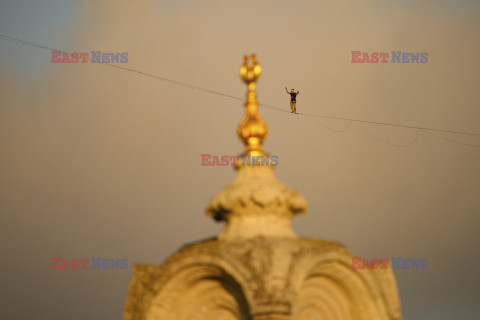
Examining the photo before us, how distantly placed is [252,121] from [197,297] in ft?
11.9

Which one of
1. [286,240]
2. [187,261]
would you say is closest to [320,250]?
[286,240]

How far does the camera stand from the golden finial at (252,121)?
68.1ft

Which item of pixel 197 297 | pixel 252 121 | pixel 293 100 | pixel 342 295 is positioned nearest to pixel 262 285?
pixel 197 297

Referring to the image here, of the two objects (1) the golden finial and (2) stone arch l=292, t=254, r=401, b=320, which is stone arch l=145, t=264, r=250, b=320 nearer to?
(2) stone arch l=292, t=254, r=401, b=320

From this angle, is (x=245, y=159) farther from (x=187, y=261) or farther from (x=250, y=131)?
(x=187, y=261)

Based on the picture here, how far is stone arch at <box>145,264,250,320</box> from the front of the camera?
1909cm

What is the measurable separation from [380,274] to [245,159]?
3370 mm

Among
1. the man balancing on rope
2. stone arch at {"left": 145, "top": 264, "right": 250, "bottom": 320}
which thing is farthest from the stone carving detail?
the man balancing on rope

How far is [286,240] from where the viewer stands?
1914cm

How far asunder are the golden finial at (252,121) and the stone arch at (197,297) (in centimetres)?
282

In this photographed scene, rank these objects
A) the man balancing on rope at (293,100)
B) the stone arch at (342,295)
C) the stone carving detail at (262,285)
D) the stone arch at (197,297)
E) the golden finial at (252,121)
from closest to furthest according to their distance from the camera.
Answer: the stone carving detail at (262,285)
the stone arch at (197,297)
the stone arch at (342,295)
the golden finial at (252,121)
the man balancing on rope at (293,100)

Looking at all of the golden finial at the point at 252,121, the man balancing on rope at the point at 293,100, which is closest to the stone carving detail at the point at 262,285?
the golden finial at the point at 252,121

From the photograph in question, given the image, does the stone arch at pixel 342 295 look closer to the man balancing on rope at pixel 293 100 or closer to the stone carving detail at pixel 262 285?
the stone carving detail at pixel 262 285

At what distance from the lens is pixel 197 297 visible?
1964 cm
